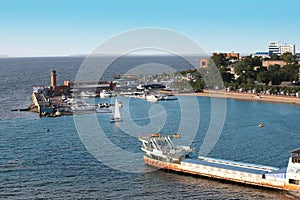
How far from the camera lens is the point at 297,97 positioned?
37062mm

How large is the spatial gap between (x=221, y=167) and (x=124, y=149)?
5.04 m

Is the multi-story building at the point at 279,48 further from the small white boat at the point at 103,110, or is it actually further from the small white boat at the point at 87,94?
the small white boat at the point at 103,110

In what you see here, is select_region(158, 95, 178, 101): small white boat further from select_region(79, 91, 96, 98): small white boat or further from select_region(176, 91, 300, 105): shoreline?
select_region(79, 91, 96, 98): small white boat

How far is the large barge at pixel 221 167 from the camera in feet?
47.8

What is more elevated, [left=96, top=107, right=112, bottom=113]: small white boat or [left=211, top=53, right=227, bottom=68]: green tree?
[left=211, top=53, right=227, bottom=68]: green tree

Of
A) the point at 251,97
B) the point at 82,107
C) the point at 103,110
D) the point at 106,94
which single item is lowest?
the point at 103,110

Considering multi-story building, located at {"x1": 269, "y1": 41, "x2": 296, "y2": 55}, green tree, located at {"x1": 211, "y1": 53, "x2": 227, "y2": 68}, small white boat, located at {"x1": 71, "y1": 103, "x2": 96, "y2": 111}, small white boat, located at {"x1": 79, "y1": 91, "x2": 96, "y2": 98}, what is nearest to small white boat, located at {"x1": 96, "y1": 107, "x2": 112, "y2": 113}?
small white boat, located at {"x1": 71, "y1": 103, "x2": 96, "y2": 111}

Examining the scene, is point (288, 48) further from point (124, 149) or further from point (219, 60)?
point (124, 149)

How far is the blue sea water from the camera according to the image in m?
14.4

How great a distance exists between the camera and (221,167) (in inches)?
627

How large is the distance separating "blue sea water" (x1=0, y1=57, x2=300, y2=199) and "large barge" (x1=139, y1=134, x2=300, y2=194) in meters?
0.33

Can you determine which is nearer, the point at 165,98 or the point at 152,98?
the point at 152,98

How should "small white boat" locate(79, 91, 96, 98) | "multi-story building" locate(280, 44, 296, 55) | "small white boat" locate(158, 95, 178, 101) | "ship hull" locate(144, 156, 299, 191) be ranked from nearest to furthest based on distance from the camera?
"ship hull" locate(144, 156, 299, 191) < "small white boat" locate(158, 95, 178, 101) < "small white boat" locate(79, 91, 96, 98) < "multi-story building" locate(280, 44, 296, 55)

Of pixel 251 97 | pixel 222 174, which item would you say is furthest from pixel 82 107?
pixel 222 174
